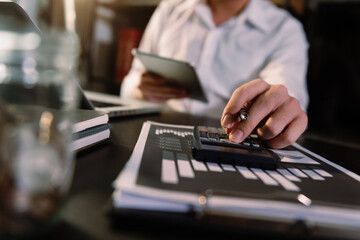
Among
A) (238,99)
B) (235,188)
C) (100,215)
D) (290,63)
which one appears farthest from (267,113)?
(290,63)

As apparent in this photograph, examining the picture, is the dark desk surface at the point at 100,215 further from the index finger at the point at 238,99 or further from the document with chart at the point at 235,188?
the index finger at the point at 238,99

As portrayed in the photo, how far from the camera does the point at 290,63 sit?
996 millimetres

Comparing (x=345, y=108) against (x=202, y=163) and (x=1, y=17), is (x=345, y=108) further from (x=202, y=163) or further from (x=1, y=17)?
(x=1, y=17)

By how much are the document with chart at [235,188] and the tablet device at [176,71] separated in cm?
23

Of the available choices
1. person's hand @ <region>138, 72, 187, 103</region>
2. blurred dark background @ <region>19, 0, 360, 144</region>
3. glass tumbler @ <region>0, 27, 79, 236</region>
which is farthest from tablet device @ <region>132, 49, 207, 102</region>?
blurred dark background @ <region>19, 0, 360, 144</region>

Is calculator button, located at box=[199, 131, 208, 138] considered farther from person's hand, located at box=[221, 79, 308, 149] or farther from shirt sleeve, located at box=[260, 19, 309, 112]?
shirt sleeve, located at box=[260, 19, 309, 112]

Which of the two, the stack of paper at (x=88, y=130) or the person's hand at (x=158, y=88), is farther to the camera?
the person's hand at (x=158, y=88)

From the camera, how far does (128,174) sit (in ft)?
0.83

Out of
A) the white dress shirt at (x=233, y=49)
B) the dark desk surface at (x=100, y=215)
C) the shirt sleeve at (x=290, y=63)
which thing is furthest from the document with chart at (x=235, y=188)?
the white dress shirt at (x=233, y=49)

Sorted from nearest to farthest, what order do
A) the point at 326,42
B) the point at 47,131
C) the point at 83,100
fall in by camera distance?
the point at 47,131
the point at 83,100
the point at 326,42

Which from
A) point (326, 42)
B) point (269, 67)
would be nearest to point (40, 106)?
point (269, 67)

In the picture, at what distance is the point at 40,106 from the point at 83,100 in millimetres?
268

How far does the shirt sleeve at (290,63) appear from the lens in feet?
2.92

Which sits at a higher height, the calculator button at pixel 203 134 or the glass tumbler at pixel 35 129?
the glass tumbler at pixel 35 129
